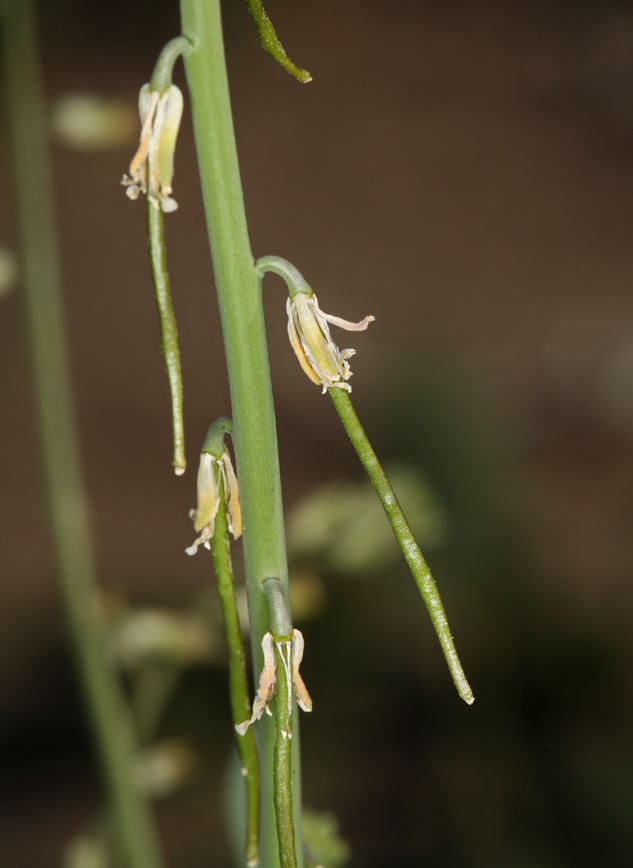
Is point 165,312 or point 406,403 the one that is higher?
point 406,403

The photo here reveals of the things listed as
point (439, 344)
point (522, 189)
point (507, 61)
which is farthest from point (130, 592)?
point (507, 61)

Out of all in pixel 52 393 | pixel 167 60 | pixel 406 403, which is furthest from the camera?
pixel 406 403

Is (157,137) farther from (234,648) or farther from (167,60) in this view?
(234,648)

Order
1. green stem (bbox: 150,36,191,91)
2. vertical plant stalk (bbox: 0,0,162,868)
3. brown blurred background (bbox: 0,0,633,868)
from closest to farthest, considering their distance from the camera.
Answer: green stem (bbox: 150,36,191,91) < vertical plant stalk (bbox: 0,0,162,868) < brown blurred background (bbox: 0,0,633,868)

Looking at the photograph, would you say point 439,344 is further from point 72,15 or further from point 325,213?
point 72,15

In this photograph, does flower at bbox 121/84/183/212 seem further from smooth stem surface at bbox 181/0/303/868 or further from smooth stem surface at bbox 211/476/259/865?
smooth stem surface at bbox 211/476/259/865

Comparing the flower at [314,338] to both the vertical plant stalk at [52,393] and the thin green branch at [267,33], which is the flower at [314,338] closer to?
the thin green branch at [267,33]

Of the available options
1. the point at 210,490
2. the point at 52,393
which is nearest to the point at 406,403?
the point at 52,393

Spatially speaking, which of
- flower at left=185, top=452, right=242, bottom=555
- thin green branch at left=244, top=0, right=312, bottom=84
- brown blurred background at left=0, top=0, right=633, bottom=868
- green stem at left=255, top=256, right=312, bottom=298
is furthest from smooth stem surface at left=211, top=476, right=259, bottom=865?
brown blurred background at left=0, top=0, right=633, bottom=868
